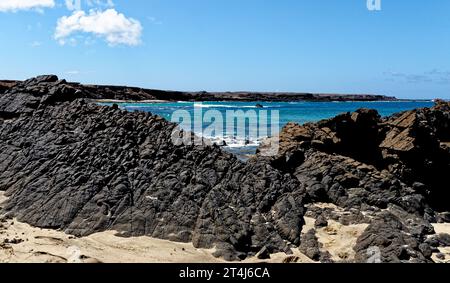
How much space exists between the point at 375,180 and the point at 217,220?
7.23m

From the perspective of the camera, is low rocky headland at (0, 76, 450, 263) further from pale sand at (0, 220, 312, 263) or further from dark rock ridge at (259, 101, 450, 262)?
pale sand at (0, 220, 312, 263)

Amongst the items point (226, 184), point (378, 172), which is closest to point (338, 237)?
point (226, 184)

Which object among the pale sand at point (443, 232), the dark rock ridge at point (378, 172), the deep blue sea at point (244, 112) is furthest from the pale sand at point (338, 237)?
the deep blue sea at point (244, 112)

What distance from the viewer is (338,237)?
14641 mm

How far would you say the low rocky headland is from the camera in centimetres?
1428

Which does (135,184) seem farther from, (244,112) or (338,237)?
(244,112)

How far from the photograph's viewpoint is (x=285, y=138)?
21.2 metres

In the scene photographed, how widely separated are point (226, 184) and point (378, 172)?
22.1 ft

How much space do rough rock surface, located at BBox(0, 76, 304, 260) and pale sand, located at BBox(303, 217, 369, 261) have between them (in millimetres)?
808

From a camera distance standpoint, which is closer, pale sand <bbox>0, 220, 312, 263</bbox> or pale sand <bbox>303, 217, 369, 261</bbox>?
pale sand <bbox>0, 220, 312, 263</bbox>

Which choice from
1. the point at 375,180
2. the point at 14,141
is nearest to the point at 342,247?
the point at 375,180

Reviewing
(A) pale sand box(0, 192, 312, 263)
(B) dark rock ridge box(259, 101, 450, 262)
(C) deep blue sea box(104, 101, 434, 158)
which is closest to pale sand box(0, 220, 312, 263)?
(A) pale sand box(0, 192, 312, 263)

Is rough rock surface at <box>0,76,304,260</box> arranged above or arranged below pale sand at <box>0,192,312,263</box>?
above

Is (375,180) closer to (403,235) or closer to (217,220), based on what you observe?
(403,235)
